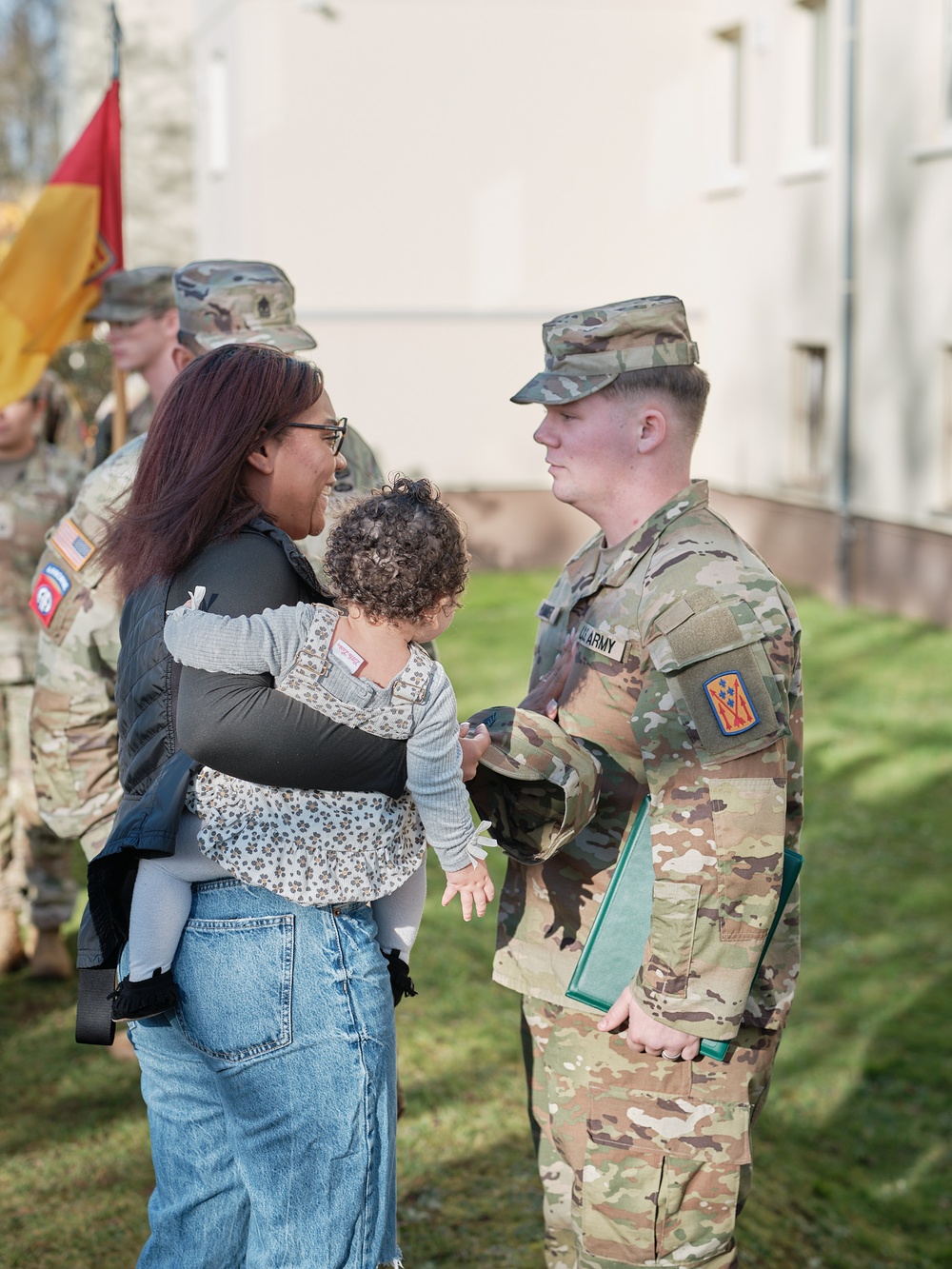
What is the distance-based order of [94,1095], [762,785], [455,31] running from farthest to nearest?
[455,31], [94,1095], [762,785]

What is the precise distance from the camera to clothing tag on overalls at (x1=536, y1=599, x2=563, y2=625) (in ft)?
9.18

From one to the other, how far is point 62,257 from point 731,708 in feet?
12.4

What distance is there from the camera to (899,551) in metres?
11.5

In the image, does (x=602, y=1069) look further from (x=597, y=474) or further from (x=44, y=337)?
(x=44, y=337)

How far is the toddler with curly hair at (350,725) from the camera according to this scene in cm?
201

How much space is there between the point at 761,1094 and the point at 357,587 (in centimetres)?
137

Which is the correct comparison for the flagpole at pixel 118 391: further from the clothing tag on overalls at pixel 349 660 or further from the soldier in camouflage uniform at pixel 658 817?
the clothing tag on overalls at pixel 349 660

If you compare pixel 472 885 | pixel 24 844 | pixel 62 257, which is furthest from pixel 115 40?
pixel 472 885

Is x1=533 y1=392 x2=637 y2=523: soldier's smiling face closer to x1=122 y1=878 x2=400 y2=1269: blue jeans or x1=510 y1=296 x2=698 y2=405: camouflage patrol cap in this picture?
x1=510 y1=296 x2=698 y2=405: camouflage patrol cap

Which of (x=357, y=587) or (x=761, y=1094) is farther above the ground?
(x=357, y=587)

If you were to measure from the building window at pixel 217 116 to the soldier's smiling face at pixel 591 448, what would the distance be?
→ 1487cm

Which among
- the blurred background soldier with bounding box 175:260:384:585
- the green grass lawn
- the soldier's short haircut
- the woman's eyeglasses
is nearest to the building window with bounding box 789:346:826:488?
the green grass lawn

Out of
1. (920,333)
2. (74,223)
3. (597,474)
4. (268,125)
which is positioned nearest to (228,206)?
(268,125)

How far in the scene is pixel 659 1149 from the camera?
2531mm
